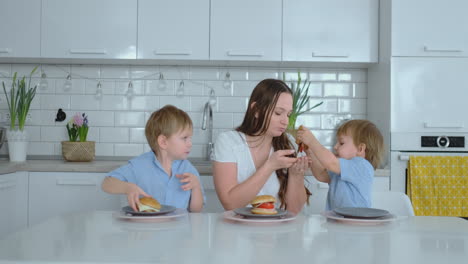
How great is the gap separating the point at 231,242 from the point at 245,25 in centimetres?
223

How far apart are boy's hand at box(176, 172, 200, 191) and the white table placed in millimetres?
322

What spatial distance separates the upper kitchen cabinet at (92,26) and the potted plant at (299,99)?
1100mm

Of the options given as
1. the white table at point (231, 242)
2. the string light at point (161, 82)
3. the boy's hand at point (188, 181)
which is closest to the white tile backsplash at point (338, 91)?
the string light at point (161, 82)

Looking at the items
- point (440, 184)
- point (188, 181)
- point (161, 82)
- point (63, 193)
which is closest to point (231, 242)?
point (188, 181)

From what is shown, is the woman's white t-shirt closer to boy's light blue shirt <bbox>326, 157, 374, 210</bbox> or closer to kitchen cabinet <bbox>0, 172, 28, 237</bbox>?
boy's light blue shirt <bbox>326, 157, 374, 210</bbox>

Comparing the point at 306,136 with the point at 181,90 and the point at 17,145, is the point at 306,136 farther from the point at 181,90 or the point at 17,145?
the point at 17,145

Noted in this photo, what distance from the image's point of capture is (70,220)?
1.54 meters

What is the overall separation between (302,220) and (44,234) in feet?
2.44

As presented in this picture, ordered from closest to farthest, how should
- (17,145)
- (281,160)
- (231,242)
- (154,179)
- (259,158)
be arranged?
1. (231,242)
2. (281,160)
3. (154,179)
4. (259,158)
5. (17,145)

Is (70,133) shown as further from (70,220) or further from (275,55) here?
(70,220)

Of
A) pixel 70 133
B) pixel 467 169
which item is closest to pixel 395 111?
pixel 467 169

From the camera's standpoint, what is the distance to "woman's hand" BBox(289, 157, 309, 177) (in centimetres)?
198

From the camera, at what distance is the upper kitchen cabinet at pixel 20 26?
10.7ft

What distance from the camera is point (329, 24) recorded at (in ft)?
10.7
